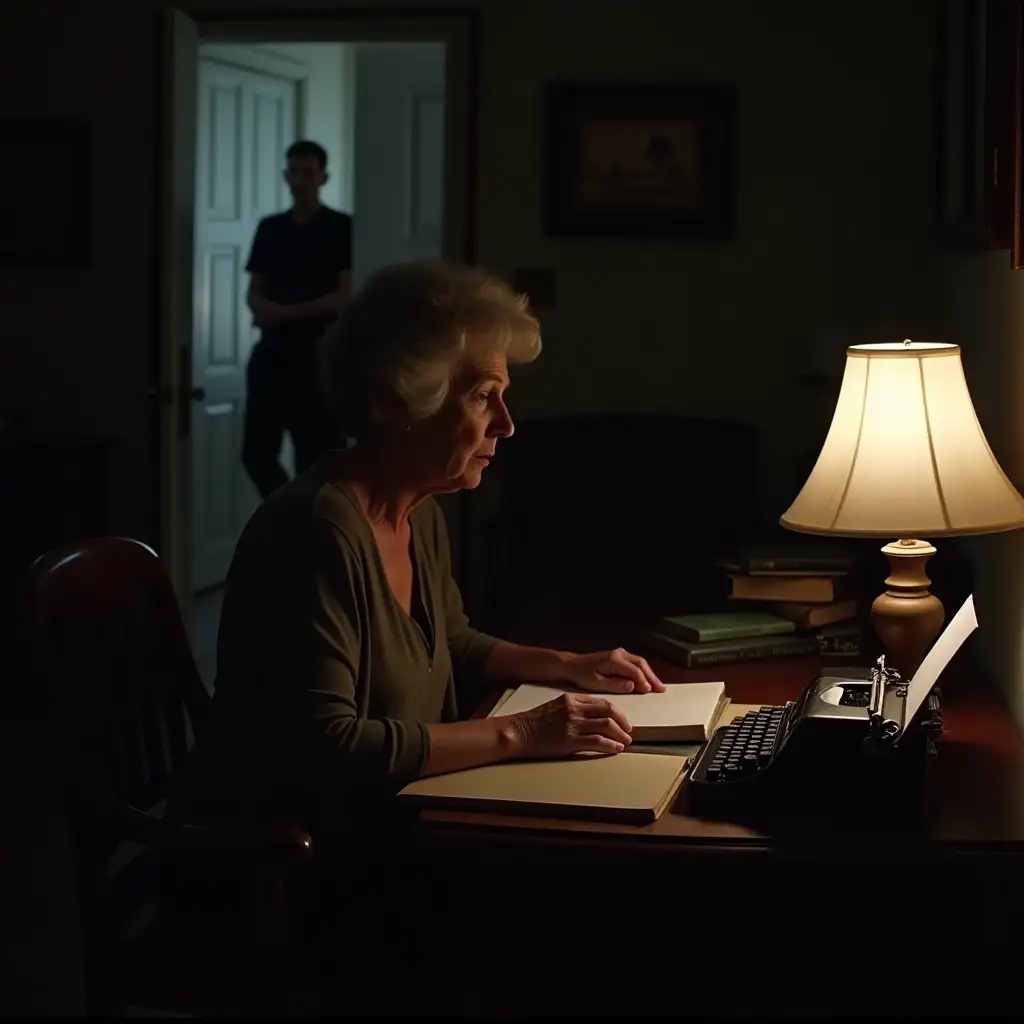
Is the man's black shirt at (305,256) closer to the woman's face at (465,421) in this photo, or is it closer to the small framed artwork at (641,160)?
the small framed artwork at (641,160)

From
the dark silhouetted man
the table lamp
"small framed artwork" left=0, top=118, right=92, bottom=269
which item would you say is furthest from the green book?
the dark silhouetted man

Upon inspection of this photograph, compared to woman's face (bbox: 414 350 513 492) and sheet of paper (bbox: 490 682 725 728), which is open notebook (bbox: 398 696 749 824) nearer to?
sheet of paper (bbox: 490 682 725 728)

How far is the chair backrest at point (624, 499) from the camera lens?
4406mm

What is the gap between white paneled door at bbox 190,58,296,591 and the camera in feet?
19.5

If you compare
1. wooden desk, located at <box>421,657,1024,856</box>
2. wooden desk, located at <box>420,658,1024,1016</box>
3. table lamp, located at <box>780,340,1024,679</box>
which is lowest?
wooden desk, located at <box>420,658,1024,1016</box>

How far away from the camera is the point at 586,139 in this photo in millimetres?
4645

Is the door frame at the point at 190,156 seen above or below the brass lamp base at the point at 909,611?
above

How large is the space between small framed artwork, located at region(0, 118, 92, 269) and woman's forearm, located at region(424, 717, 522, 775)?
3.64 metres

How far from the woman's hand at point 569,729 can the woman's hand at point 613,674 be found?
0.25 metres

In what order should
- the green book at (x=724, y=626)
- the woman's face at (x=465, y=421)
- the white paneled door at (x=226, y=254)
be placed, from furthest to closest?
the white paneled door at (x=226, y=254) < the green book at (x=724, y=626) < the woman's face at (x=465, y=421)

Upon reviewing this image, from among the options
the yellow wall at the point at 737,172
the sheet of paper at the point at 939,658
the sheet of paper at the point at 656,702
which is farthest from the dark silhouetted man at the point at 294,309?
the sheet of paper at the point at 939,658

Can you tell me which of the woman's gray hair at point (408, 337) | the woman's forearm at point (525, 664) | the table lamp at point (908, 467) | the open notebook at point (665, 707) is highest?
the woman's gray hair at point (408, 337)

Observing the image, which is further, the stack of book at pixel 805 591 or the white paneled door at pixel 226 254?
the white paneled door at pixel 226 254

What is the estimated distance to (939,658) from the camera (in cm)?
168
